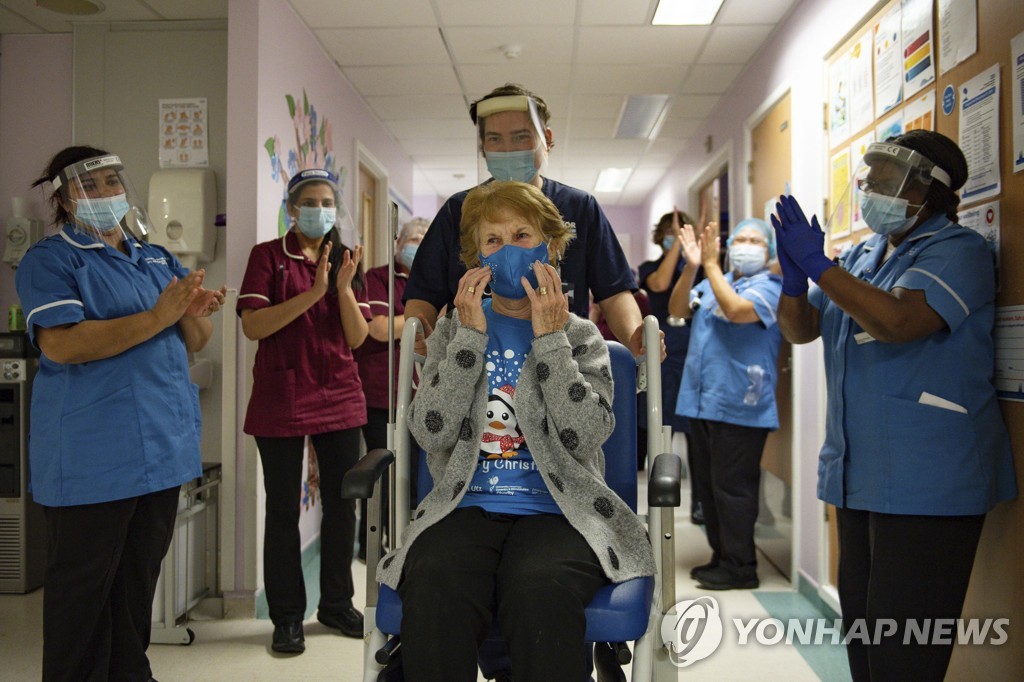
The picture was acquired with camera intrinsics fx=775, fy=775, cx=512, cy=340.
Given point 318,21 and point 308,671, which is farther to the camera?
point 318,21

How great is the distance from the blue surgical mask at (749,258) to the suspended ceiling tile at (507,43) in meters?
1.46

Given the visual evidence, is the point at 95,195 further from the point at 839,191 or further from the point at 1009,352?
the point at 839,191

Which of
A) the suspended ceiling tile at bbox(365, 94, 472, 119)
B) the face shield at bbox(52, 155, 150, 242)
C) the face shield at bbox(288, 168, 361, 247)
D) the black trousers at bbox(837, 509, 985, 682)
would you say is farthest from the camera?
the suspended ceiling tile at bbox(365, 94, 472, 119)

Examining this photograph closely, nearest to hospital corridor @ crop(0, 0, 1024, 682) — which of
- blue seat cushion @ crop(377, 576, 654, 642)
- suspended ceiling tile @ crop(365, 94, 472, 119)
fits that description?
blue seat cushion @ crop(377, 576, 654, 642)

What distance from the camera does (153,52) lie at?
11.5ft

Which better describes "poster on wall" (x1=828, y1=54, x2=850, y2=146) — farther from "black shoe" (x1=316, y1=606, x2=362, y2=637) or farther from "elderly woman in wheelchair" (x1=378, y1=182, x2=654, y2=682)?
"black shoe" (x1=316, y1=606, x2=362, y2=637)

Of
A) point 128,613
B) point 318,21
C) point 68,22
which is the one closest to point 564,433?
point 128,613

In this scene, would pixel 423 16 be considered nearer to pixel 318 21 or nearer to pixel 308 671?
pixel 318 21

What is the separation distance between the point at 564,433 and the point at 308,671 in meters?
1.47

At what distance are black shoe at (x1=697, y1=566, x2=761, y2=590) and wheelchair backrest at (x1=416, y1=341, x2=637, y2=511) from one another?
5.81 ft

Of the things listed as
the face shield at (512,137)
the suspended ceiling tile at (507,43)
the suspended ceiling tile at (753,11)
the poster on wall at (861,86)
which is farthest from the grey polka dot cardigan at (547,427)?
the suspended ceiling tile at (507,43)

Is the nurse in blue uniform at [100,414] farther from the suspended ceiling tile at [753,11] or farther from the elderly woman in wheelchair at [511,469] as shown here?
the suspended ceiling tile at [753,11]

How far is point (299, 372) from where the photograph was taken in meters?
2.60

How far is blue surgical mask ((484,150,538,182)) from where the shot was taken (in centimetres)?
192
